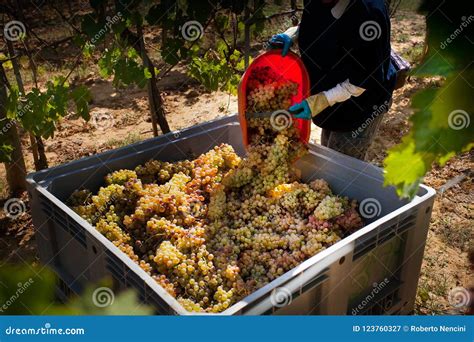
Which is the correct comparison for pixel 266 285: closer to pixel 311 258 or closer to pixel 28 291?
pixel 311 258

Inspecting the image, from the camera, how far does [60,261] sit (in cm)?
231

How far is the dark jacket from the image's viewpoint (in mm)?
2328

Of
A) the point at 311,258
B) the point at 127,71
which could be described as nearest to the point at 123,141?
the point at 127,71

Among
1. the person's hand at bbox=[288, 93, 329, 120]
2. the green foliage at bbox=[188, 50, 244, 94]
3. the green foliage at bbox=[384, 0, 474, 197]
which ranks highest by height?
the green foliage at bbox=[384, 0, 474, 197]

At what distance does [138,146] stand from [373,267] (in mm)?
1419

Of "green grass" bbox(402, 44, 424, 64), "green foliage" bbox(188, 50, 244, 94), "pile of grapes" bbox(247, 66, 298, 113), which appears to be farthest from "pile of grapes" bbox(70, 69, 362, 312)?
"green grass" bbox(402, 44, 424, 64)

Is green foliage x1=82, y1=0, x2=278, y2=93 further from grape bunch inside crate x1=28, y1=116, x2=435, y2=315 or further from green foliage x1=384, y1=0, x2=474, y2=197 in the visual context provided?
green foliage x1=384, y1=0, x2=474, y2=197

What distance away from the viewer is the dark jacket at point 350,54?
7.64 feet

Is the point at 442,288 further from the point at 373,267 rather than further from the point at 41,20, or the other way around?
the point at 41,20

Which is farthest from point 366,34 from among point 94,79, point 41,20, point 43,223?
point 41,20

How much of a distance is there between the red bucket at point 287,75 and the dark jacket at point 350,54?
0.12 m

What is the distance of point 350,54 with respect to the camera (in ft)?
8.00

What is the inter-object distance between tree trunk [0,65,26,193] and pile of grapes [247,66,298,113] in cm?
152

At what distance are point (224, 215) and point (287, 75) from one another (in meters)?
0.83
